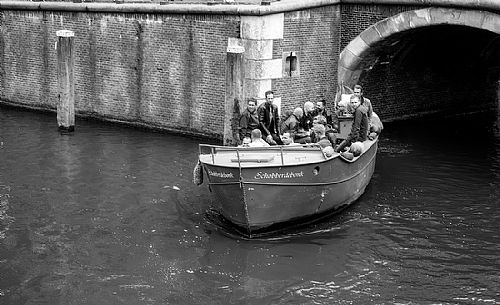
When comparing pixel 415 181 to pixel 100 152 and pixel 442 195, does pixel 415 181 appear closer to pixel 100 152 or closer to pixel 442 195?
pixel 442 195

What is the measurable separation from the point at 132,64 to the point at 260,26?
4130 mm

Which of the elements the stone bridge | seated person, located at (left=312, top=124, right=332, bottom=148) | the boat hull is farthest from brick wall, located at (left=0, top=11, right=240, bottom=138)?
the boat hull

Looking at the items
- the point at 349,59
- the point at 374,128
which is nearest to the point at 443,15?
the point at 349,59

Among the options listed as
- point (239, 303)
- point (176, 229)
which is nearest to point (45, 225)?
point (176, 229)

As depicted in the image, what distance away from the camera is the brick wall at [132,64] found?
19.9m

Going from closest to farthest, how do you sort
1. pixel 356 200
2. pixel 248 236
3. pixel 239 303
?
pixel 239 303, pixel 248 236, pixel 356 200

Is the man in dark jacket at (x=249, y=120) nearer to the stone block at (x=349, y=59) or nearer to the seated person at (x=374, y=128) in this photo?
the seated person at (x=374, y=128)

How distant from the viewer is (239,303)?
36.0ft

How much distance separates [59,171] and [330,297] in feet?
26.1

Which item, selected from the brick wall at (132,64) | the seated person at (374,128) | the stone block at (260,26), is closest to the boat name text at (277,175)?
the seated person at (374,128)

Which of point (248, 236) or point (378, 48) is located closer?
point (248, 236)

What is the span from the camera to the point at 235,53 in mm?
18188

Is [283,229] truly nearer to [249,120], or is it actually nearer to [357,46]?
[249,120]

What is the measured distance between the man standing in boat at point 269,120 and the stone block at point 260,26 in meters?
3.23
